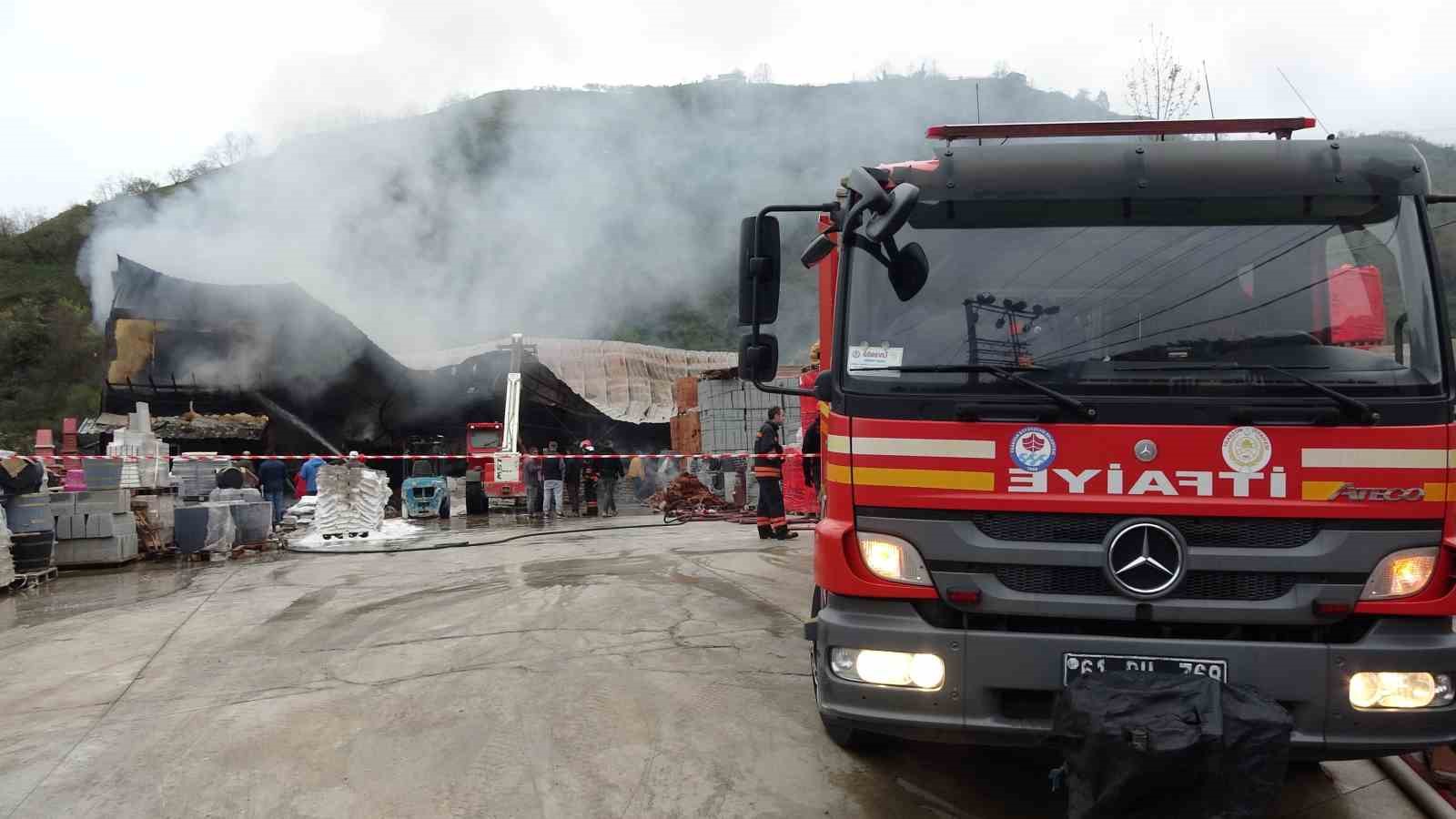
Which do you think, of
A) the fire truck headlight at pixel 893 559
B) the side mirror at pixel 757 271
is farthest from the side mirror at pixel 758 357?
the fire truck headlight at pixel 893 559

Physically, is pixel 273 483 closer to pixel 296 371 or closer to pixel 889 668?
pixel 296 371

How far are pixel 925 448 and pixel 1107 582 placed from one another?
650 mm

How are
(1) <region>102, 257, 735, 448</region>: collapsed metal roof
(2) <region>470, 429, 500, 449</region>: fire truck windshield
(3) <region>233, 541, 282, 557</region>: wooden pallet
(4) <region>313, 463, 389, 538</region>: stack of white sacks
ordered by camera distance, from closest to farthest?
(3) <region>233, 541, 282, 557</region>: wooden pallet, (4) <region>313, 463, 389, 538</region>: stack of white sacks, (1) <region>102, 257, 735, 448</region>: collapsed metal roof, (2) <region>470, 429, 500, 449</region>: fire truck windshield

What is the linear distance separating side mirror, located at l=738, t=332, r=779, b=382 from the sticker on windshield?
1.56 feet

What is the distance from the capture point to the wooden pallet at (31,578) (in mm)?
8445

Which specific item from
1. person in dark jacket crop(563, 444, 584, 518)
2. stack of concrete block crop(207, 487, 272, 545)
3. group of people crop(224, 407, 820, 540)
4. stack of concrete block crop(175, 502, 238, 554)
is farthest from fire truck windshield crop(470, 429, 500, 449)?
stack of concrete block crop(175, 502, 238, 554)

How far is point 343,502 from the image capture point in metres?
12.0

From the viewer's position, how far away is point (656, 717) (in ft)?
13.1

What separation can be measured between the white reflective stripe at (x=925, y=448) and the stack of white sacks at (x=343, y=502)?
1064 cm

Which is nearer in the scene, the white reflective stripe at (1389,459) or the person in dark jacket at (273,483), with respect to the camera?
the white reflective stripe at (1389,459)

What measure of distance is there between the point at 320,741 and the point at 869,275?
304 cm

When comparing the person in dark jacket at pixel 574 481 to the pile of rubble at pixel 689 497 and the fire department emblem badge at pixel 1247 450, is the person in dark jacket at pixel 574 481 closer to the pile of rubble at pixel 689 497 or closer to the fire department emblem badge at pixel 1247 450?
the pile of rubble at pixel 689 497

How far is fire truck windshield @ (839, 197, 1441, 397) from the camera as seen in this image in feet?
8.79

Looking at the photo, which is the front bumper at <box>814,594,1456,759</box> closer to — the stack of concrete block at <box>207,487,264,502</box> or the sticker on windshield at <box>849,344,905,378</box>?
the sticker on windshield at <box>849,344,905,378</box>
